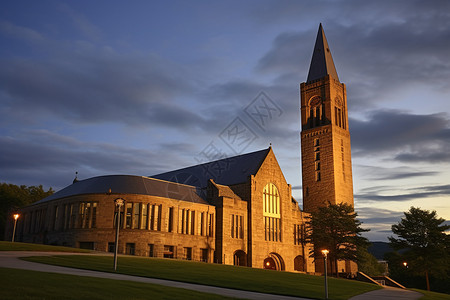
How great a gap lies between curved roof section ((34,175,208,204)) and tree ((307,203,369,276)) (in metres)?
17.7

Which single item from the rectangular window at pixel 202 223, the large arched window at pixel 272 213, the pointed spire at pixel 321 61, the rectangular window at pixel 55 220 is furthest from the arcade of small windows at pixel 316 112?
the rectangular window at pixel 55 220

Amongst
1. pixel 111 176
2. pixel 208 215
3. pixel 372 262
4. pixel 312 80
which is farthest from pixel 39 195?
pixel 372 262

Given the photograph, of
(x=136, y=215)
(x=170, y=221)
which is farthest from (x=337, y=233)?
(x=136, y=215)

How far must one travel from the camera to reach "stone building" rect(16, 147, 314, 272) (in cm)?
5400

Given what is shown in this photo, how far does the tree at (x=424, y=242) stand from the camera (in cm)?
5741

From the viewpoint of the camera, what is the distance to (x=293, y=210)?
72250 millimetres

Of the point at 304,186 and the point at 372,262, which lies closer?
Result: the point at 304,186

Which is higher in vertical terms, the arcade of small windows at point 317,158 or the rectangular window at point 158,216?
the arcade of small windows at point 317,158

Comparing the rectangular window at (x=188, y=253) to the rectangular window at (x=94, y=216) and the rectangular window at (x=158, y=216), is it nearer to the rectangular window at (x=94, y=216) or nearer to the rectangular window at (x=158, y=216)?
the rectangular window at (x=158, y=216)

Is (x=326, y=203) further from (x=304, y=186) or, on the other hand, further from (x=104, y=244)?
(x=104, y=244)

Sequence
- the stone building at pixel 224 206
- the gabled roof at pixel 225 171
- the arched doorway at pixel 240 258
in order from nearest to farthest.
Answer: the stone building at pixel 224 206
the arched doorway at pixel 240 258
the gabled roof at pixel 225 171

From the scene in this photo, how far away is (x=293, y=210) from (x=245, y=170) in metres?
11.2

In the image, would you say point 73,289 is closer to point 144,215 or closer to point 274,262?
point 144,215

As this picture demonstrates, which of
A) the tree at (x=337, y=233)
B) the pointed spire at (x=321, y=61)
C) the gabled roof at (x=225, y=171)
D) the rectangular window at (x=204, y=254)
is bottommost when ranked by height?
the rectangular window at (x=204, y=254)
